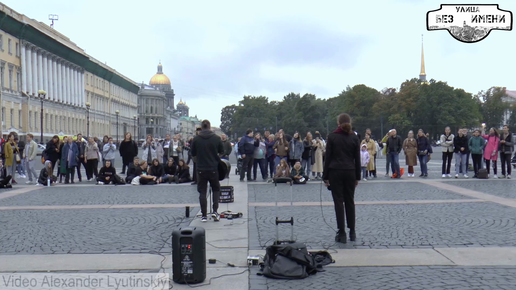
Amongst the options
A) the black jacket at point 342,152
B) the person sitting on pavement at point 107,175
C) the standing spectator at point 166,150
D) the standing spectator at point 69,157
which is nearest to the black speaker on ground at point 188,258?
the black jacket at point 342,152

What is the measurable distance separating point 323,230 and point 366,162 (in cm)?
1168

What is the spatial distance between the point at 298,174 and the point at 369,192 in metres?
3.93

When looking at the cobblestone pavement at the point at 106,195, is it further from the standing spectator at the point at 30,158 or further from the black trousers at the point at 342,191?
the black trousers at the point at 342,191

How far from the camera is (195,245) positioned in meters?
6.50

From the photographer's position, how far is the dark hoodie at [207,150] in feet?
35.3

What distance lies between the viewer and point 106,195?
16609 mm

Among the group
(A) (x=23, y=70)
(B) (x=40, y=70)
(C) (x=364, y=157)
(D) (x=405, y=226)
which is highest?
(B) (x=40, y=70)

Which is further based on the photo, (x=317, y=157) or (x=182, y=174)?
(x=317, y=157)

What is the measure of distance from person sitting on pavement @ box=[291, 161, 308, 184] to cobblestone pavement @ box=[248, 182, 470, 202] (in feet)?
1.09

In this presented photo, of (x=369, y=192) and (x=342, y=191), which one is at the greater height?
(x=342, y=191)

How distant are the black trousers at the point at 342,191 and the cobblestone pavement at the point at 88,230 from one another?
254 centimetres

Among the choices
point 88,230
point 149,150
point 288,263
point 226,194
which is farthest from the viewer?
point 149,150

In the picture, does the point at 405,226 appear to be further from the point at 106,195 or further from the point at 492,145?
the point at 492,145

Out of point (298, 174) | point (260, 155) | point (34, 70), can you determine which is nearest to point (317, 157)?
point (260, 155)
